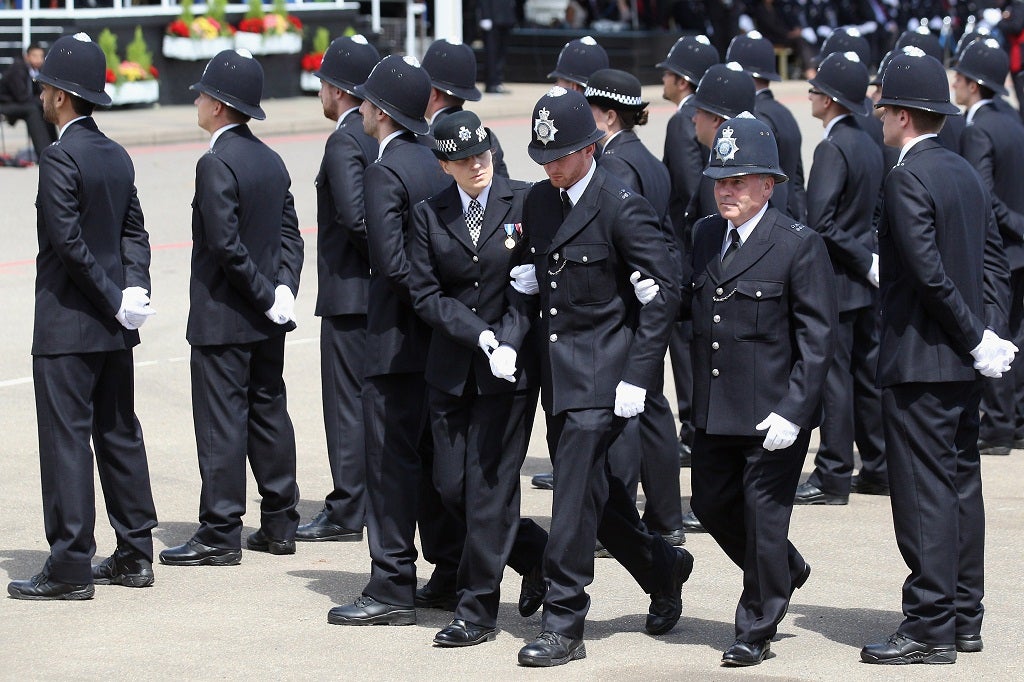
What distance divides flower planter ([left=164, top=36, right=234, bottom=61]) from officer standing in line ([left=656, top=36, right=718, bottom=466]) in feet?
55.3

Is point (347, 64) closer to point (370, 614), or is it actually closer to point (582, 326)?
point (582, 326)

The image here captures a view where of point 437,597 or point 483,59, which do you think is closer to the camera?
point 437,597

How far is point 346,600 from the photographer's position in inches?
271

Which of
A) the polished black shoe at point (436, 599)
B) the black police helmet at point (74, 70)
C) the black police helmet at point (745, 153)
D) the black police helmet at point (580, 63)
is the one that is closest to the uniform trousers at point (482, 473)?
the polished black shoe at point (436, 599)

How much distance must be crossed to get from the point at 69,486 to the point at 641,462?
243 cm

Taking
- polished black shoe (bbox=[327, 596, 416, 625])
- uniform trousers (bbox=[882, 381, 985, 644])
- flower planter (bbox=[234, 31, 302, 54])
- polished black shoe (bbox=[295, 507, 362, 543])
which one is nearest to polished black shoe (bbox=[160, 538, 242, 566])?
polished black shoe (bbox=[295, 507, 362, 543])

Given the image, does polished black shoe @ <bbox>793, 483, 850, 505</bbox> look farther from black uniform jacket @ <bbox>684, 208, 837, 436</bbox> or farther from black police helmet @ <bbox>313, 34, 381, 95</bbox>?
black police helmet @ <bbox>313, 34, 381, 95</bbox>

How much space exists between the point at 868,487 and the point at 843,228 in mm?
1319

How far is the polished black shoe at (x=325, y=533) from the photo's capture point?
25.7 ft

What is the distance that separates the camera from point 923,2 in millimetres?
34312

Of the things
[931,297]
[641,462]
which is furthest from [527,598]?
[931,297]

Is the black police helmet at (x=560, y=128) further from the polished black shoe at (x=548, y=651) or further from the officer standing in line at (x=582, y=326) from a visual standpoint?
the polished black shoe at (x=548, y=651)

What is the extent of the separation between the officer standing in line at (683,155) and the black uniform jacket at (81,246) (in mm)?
2942

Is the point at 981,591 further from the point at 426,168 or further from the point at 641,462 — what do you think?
the point at 426,168
